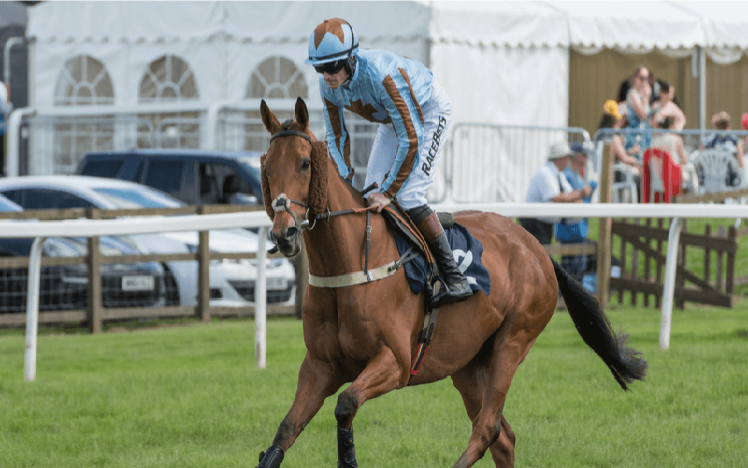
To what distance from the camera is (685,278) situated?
9734 millimetres

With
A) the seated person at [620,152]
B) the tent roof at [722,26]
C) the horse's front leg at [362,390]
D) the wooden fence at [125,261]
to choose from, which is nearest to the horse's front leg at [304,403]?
the horse's front leg at [362,390]

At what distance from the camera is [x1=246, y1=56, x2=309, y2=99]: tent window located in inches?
631

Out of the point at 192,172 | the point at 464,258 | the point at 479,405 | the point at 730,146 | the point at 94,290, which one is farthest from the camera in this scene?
the point at 730,146

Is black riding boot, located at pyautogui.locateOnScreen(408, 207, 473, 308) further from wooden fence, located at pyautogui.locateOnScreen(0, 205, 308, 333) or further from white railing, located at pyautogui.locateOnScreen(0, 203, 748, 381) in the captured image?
wooden fence, located at pyautogui.locateOnScreen(0, 205, 308, 333)

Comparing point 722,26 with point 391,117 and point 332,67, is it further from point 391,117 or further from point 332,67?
point 332,67

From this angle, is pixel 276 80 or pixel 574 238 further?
pixel 276 80

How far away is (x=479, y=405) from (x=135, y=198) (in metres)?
6.47

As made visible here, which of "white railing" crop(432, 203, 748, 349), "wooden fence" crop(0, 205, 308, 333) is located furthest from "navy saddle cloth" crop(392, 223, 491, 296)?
"wooden fence" crop(0, 205, 308, 333)

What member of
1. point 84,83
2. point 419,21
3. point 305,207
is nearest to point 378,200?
point 305,207

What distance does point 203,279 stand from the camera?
9.48m

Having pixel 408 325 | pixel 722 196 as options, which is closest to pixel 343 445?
pixel 408 325

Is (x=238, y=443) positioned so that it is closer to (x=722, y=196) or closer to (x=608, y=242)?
(x=608, y=242)

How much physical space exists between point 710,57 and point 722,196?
700 cm

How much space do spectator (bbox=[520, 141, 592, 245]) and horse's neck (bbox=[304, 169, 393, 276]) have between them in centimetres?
603
